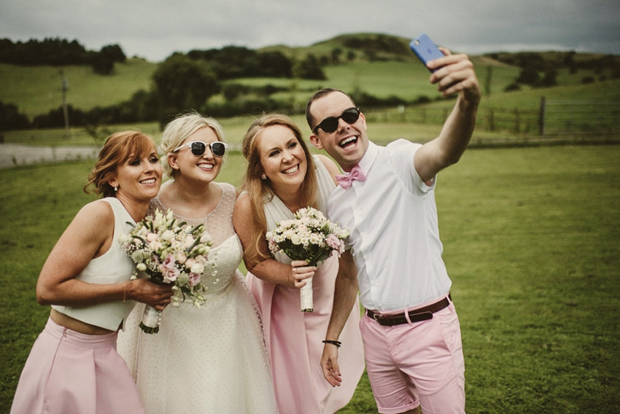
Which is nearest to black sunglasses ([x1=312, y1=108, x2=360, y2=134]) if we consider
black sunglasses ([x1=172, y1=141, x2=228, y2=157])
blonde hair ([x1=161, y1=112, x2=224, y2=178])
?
black sunglasses ([x1=172, y1=141, x2=228, y2=157])

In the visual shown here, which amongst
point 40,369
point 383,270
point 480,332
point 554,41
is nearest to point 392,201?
point 383,270

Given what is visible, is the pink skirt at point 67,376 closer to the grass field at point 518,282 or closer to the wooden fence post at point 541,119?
the grass field at point 518,282

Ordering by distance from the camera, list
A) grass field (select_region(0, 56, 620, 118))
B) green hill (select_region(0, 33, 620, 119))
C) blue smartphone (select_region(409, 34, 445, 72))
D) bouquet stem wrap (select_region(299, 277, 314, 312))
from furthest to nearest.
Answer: green hill (select_region(0, 33, 620, 119)), grass field (select_region(0, 56, 620, 118)), bouquet stem wrap (select_region(299, 277, 314, 312)), blue smartphone (select_region(409, 34, 445, 72))

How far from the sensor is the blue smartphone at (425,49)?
2156 millimetres

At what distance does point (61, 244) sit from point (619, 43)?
3134 inches

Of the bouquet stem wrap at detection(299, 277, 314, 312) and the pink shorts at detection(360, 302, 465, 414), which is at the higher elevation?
the bouquet stem wrap at detection(299, 277, 314, 312)

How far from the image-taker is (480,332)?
6176 mm

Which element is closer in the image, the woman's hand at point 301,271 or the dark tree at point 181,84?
the woman's hand at point 301,271

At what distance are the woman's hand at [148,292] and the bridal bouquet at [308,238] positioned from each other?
821 millimetres

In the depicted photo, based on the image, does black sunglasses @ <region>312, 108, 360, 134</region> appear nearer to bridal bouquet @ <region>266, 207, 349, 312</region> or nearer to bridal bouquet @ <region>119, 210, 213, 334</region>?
bridal bouquet @ <region>266, 207, 349, 312</region>

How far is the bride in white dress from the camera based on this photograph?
3600 mm

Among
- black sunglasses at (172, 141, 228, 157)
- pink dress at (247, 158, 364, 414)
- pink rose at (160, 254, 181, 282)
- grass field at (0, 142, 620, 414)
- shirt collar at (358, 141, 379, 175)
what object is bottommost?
grass field at (0, 142, 620, 414)

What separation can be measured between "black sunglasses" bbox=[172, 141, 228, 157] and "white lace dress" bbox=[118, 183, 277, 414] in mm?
478

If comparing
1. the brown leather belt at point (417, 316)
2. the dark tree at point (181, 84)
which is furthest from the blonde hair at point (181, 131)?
the dark tree at point (181, 84)
